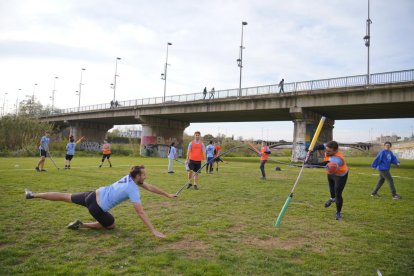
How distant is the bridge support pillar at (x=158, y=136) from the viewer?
4697 centimetres

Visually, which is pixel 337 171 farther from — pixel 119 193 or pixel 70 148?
pixel 70 148

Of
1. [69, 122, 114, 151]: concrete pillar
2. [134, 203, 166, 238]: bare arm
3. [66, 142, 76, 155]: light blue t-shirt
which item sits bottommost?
[134, 203, 166, 238]: bare arm

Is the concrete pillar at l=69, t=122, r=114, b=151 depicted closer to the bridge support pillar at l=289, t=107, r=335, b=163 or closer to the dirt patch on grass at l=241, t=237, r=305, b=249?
the bridge support pillar at l=289, t=107, r=335, b=163

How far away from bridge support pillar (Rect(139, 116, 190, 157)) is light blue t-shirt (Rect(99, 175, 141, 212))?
136 feet

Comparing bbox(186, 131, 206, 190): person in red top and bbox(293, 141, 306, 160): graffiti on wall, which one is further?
bbox(293, 141, 306, 160): graffiti on wall

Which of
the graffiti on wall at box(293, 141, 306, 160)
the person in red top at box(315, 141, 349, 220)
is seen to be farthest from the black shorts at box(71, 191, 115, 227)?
the graffiti on wall at box(293, 141, 306, 160)

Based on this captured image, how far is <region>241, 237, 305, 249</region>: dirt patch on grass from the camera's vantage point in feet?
17.5

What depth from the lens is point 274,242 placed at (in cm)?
552

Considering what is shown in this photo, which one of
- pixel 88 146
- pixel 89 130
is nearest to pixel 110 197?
pixel 88 146

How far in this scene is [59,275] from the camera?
3.92 metres

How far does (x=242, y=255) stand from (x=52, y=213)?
4.68 m

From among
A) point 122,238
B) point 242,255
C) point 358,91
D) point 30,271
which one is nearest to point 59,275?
point 30,271

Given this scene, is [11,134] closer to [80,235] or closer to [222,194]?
[222,194]

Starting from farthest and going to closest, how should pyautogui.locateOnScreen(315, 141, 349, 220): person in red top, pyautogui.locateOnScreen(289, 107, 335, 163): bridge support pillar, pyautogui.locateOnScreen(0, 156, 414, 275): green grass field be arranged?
pyautogui.locateOnScreen(289, 107, 335, 163): bridge support pillar, pyautogui.locateOnScreen(315, 141, 349, 220): person in red top, pyautogui.locateOnScreen(0, 156, 414, 275): green grass field
